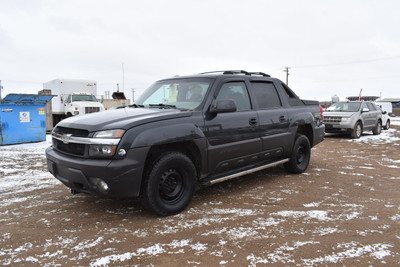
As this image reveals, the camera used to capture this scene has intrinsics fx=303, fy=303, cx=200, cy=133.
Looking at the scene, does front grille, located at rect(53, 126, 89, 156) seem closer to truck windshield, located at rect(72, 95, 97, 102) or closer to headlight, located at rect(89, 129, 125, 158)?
headlight, located at rect(89, 129, 125, 158)

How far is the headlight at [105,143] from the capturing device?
3262 millimetres

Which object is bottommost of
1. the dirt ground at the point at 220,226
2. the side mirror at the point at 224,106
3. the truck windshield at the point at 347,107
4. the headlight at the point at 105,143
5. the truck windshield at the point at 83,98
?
the dirt ground at the point at 220,226

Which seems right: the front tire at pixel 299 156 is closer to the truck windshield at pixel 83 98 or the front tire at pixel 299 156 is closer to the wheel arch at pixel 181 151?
the wheel arch at pixel 181 151

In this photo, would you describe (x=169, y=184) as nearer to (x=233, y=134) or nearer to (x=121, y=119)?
(x=121, y=119)

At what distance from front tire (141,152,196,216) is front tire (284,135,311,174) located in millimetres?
2651

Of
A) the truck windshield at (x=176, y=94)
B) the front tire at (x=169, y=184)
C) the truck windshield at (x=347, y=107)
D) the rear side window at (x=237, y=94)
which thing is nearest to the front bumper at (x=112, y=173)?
the front tire at (x=169, y=184)

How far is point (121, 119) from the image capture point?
140 inches

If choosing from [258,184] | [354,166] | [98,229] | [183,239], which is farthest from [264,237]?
[354,166]

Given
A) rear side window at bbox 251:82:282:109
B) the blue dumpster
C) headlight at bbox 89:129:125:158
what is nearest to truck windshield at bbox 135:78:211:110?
rear side window at bbox 251:82:282:109

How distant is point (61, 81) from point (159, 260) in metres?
17.7

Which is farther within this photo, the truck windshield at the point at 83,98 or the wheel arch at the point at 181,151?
the truck windshield at the point at 83,98

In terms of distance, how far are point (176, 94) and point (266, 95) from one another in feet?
5.40

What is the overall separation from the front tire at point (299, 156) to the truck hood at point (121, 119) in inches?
108

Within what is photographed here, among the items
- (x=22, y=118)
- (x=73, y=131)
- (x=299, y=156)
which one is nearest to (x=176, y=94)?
(x=73, y=131)
